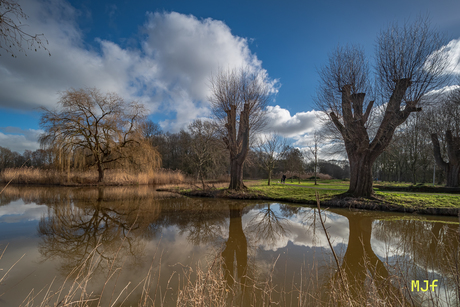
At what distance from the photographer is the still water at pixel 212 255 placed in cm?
288

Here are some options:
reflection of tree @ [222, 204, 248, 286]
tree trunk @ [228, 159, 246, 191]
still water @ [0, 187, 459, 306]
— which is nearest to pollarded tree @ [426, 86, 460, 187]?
still water @ [0, 187, 459, 306]

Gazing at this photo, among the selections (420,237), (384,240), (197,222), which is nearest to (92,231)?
(197,222)

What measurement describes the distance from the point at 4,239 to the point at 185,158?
2529 centimetres

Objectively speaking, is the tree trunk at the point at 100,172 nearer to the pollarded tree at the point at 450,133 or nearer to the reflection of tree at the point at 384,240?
the reflection of tree at the point at 384,240

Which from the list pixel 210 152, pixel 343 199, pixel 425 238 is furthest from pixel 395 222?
pixel 210 152

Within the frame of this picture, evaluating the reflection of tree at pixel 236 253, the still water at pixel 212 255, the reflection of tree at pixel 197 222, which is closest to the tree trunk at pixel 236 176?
the reflection of tree at pixel 197 222

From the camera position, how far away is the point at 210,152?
982 inches

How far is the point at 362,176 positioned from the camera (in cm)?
1073

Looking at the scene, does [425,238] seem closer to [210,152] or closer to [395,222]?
[395,222]

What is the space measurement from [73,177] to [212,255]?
1923cm

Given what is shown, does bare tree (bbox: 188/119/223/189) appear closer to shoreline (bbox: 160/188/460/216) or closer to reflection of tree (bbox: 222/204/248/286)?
shoreline (bbox: 160/188/460/216)

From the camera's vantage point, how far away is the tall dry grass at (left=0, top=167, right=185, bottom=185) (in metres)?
18.4

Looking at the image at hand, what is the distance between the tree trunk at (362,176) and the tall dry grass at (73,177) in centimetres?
1581

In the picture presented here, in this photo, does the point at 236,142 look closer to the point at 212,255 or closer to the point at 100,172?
the point at 212,255
